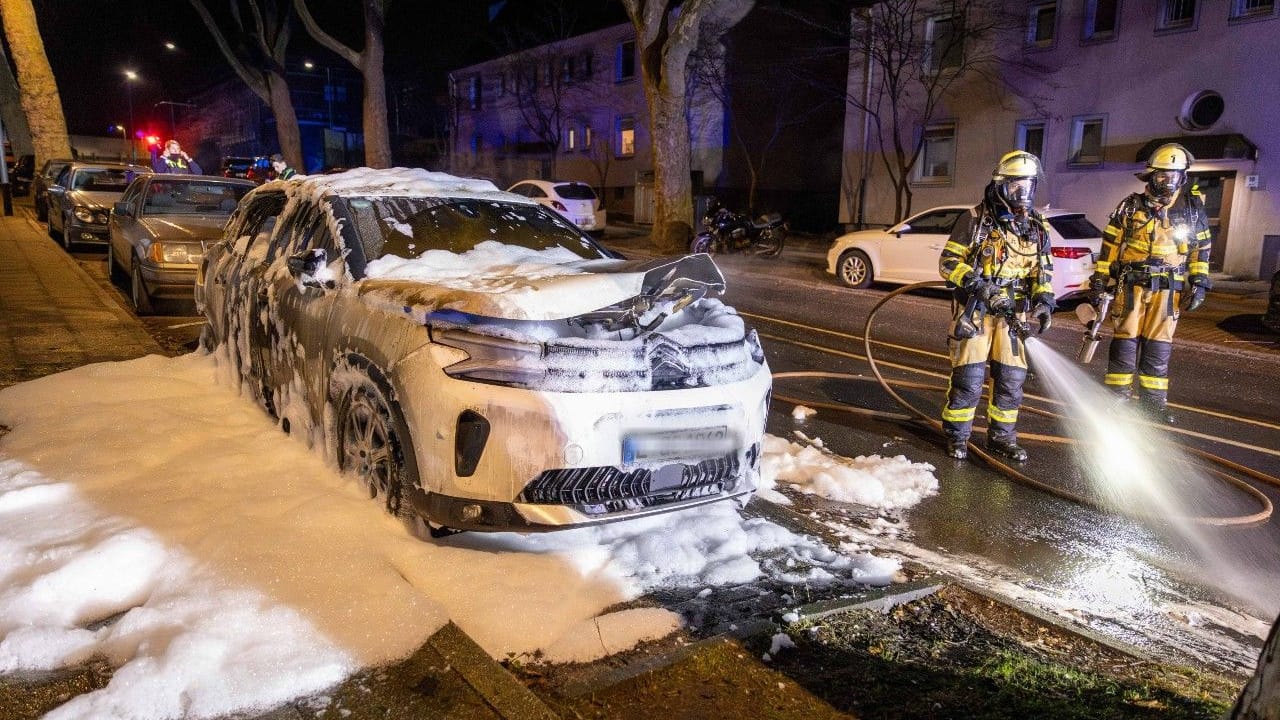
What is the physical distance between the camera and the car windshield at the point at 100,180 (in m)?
16.5

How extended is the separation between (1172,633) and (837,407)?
3.59 m

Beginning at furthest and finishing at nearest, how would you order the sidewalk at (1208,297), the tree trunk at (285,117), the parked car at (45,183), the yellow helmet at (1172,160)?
Result: 1. the tree trunk at (285,117)
2. the parked car at (45,183)
3. the sidewalk at (1208,297)
4. the yellow helmet at (1172,160)

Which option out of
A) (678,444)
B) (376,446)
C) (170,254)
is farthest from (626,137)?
(678,444)

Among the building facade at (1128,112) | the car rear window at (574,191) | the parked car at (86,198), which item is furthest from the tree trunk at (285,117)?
the building facade at (1128,112)

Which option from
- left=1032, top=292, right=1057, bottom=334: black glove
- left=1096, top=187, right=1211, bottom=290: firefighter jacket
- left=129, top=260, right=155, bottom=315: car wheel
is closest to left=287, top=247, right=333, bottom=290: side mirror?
left=1032, top=292, right=1057, bottom=334: black glove

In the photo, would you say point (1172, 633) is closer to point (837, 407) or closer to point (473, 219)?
point (837, 407)

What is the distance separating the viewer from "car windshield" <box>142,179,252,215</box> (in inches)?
432

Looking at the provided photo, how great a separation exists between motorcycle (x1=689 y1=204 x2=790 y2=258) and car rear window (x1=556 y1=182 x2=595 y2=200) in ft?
16.7

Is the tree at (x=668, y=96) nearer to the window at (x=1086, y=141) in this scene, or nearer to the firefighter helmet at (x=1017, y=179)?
the window at (x=1086, y=141)

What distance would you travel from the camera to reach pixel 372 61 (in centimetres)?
2667

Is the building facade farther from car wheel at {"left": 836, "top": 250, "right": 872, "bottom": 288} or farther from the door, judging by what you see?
car wheel at {"left": 836, "top": 250, "right": 872, "bottom": 288}

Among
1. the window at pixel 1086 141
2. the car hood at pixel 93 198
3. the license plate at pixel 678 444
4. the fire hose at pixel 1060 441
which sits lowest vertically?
the fire hose at pixel 1060 441

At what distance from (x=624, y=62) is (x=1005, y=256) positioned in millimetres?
32038

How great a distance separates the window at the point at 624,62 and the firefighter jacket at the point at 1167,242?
2995 cm
